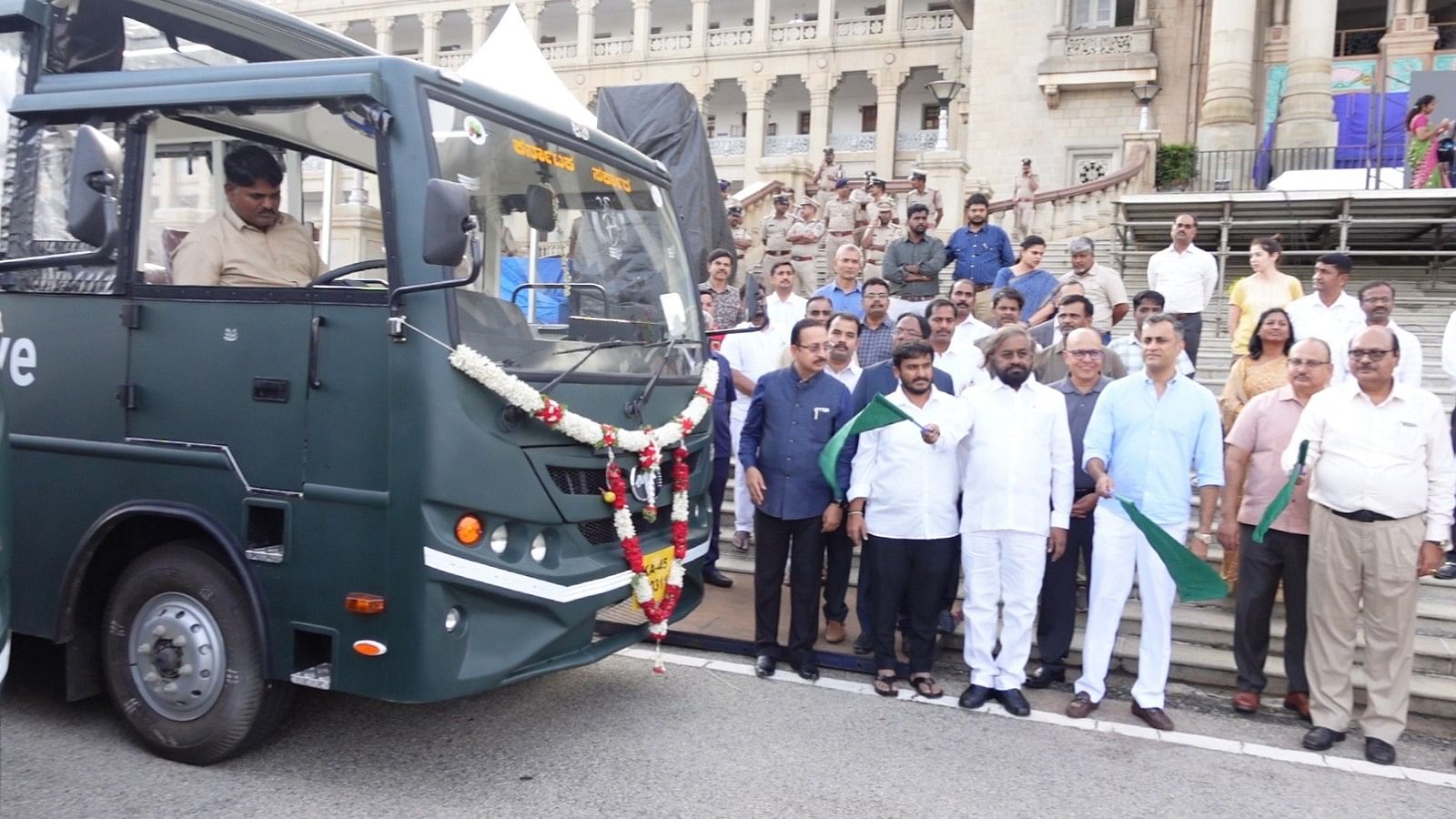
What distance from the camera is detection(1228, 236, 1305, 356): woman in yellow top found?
28.4 feet

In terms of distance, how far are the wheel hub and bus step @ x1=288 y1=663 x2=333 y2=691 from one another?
37cm

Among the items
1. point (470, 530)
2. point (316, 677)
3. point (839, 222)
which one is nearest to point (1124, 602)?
point (470, 530)

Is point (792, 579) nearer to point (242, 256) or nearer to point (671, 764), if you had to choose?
point (671, 764)

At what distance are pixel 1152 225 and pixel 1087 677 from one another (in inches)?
483

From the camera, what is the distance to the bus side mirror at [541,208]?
4.65 metres

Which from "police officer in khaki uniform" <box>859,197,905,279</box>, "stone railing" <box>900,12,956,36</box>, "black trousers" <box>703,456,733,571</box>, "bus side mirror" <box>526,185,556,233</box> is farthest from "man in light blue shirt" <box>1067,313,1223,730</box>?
"stone railing" <box>900,12,956,36</box>

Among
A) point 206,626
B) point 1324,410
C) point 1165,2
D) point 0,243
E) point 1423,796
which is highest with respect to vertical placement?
point 1165,2

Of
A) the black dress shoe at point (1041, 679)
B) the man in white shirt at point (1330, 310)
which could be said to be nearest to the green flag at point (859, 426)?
the black dress shoe at point (1041, 679)

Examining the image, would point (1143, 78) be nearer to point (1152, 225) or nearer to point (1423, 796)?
point (1152, 225)

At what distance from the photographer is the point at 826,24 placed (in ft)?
153

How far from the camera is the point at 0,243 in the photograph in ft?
15.5

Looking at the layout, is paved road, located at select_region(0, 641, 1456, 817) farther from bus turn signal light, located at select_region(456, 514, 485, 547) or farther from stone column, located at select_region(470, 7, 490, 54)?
stone column, located at select_region(470, 7, 490, 54)

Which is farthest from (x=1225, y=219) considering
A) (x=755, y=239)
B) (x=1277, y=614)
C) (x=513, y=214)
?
(x=513, y=214)

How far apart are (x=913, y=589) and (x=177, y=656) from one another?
3.61 meters
